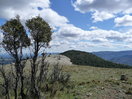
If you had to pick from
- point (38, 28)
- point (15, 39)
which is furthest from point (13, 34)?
point (38, 28)

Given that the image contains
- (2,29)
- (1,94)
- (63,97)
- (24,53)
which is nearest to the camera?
(2,29)

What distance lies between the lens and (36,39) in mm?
13445

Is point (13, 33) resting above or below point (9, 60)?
above

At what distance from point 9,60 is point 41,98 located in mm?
4162

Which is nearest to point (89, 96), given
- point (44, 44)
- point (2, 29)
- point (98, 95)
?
point (98, 95)

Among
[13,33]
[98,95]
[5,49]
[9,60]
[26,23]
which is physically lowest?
[98,95]

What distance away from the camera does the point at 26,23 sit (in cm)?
1339

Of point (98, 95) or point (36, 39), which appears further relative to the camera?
point (98, 95)

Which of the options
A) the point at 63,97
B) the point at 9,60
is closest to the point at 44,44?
the point at 9,60

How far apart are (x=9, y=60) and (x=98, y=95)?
1012 centimetres

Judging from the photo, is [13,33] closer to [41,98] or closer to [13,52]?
[13,52]

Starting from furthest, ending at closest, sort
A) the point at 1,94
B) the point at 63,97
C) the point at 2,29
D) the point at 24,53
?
the point at 1,94 → the point at 63,97 → the point at 24,53 → the point at 2,29

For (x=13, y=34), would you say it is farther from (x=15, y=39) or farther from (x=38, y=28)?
(x=38, y=28)

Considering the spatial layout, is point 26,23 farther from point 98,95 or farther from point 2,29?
point 98,95
